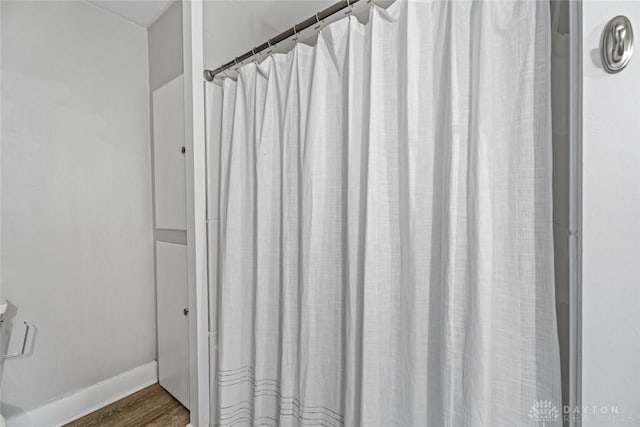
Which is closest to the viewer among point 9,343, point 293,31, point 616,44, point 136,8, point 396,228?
point 616,44

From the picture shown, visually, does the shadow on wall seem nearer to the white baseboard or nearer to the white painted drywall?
the white baseboard

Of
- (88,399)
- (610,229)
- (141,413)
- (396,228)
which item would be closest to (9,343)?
(88,399)

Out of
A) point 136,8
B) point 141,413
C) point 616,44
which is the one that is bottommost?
point 141,413

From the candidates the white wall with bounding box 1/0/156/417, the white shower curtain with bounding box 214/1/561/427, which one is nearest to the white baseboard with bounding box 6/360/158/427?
the white wall with bounding box 1/0/156/417

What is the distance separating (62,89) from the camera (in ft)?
5.09

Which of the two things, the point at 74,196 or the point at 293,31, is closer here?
the point at 293,31

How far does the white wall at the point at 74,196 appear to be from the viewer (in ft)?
4.62

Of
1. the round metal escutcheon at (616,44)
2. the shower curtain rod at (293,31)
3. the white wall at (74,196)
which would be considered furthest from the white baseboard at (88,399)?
the round metal escutcheon at (616,44)

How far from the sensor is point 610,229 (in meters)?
0.47

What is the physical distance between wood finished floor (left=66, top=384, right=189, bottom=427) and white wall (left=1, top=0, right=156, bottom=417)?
0.57 feet

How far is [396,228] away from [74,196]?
1713 millimetres

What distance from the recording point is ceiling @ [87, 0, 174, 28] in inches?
65.8

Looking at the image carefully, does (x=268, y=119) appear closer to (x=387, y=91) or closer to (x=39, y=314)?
(x=387, y=91)

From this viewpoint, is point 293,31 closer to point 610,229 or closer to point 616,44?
point 616,44
